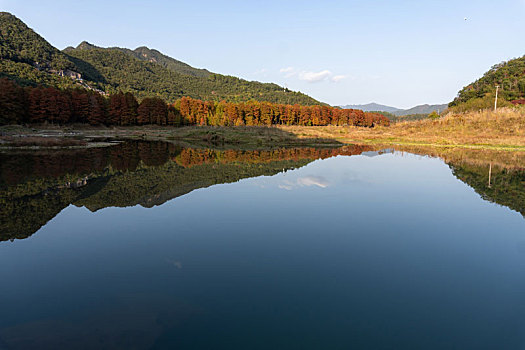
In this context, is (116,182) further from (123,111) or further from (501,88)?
(501,88)

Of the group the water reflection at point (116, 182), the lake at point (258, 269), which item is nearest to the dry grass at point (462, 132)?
the water reflection at point (116, 182)

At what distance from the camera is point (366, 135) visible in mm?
63562

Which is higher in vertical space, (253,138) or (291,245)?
(253,138)

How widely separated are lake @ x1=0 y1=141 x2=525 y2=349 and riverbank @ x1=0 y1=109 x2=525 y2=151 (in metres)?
31.6

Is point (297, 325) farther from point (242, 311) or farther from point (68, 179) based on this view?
point (68, 179)

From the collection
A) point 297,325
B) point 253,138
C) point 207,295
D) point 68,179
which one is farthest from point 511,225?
point 253,138

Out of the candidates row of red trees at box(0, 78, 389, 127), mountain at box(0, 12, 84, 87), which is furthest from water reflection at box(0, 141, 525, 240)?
mountain at box(0, 12, 84, 87)

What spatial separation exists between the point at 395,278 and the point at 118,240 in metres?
7.94

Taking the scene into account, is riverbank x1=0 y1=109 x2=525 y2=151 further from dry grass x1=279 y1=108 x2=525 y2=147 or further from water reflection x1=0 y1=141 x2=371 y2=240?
water reflection x1=0 y1=141 x2=371 y2=240

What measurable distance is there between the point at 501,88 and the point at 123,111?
12611 cm

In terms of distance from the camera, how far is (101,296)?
588 centimetres

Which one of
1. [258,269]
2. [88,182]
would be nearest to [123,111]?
[88,182]

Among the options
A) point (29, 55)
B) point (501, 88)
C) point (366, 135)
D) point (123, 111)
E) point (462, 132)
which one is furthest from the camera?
point (29, 55)

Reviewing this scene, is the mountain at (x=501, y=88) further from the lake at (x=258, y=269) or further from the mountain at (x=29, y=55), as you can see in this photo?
the mountain at (x=29, y=55)
